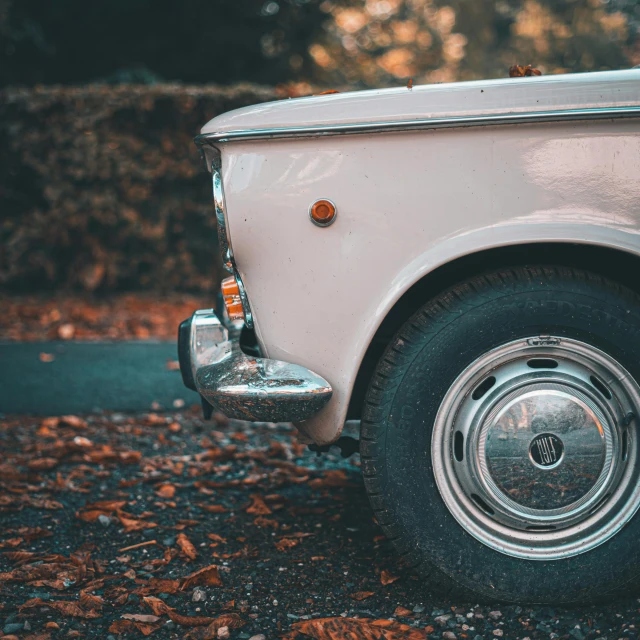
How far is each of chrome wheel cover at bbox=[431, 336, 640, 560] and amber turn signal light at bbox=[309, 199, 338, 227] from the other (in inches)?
23.8

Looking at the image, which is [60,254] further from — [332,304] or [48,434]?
[332,304]

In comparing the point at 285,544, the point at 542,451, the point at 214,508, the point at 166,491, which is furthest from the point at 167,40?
the point at 542,451

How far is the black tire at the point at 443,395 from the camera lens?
1.95 metres

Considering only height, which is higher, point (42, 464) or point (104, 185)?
point (104, 185)

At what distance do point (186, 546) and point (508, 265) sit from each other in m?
1.53

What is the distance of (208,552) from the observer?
98.2 inches

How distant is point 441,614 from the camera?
2023 millimetres

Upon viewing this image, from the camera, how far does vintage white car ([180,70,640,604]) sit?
1922 mm

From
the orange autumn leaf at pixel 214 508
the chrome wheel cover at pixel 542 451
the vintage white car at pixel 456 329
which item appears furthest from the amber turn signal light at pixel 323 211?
the orange autumn leaf at pixel 214 508

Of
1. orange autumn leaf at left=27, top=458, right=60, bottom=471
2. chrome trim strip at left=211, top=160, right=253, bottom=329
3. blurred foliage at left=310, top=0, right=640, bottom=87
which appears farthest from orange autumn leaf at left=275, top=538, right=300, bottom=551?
blurred foliage at left=310, top=0, right=640, bottom=87

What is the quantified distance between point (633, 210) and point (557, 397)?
22.5 inches

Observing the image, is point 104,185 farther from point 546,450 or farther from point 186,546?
point 546,450

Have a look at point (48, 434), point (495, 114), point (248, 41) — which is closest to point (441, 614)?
point (495, 114)

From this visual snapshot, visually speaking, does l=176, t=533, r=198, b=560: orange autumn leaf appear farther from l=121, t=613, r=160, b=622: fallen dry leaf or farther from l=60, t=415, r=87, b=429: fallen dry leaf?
l=60, t=415, r=87, b=429: fallen dry leaf
